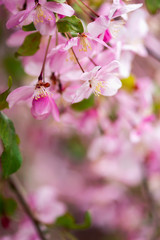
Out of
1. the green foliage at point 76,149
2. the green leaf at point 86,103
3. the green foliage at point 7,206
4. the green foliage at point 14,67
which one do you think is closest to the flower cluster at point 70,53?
the green leaf at point 86,103

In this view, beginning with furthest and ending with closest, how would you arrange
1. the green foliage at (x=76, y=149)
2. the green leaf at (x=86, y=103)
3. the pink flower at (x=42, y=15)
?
the green foliage at (x=76, y=149), the green leaf at (x=86, y=103), the pink flower at (x=42, y=15)

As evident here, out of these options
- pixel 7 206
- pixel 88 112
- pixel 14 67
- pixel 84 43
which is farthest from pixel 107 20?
pixel 14 67

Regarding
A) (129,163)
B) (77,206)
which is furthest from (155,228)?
(77,206)

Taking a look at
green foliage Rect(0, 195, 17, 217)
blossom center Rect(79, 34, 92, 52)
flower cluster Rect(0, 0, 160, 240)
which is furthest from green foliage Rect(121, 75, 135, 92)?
green foliage Rect(0, 195, 17, 217)

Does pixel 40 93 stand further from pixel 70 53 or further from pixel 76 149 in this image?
pixel 76 149

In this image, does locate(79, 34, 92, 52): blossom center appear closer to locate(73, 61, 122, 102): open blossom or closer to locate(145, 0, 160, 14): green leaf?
locate(73, 61, 122, 102): open blossom

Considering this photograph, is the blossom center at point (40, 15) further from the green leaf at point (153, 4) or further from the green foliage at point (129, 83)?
the green foliage at point (129, 83)

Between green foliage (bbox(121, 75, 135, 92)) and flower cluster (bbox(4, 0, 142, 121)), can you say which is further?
green foliage (bbox(121, 75, 135, 92))

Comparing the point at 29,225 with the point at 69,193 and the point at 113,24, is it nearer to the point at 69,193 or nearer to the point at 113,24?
the point at 113,24
